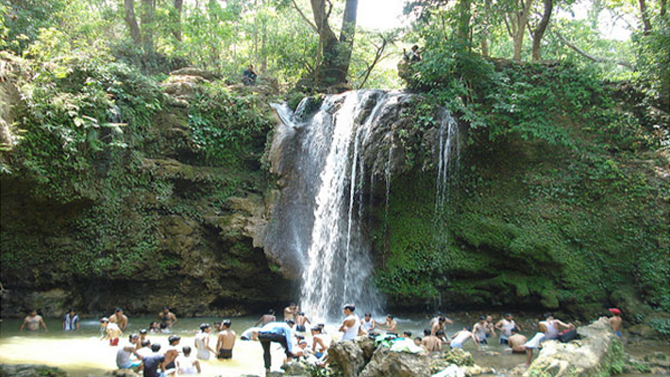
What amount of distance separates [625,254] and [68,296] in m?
15.4

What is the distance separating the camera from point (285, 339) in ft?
23.5

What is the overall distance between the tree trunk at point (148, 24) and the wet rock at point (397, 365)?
60.4 feet

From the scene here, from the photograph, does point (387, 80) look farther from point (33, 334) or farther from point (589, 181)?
point (33, 334)

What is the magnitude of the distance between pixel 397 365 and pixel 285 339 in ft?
7.55

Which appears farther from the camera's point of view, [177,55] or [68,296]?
[177,55]

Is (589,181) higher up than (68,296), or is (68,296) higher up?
(589,181)

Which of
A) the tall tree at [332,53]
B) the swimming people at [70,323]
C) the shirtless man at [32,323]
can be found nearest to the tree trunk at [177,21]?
the tall tree at [332,53]

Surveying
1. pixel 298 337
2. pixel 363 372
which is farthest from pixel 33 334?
pixel 363 372

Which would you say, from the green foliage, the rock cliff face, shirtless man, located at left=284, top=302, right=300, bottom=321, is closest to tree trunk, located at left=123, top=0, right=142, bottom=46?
the rock cliff face

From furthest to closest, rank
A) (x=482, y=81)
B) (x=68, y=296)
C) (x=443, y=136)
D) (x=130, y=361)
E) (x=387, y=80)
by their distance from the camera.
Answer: (x=387, y=80)
(x=482, y=81)
(x=443, y=136)
(x=68, y=296)
(x=130, y=361)

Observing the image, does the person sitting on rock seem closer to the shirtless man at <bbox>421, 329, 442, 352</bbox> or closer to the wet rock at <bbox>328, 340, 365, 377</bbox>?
the shirtless man at <bbox>421, 329, 442, 352</bbox>

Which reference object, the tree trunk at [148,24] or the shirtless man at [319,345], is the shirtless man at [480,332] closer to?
the shirtless man at [319,345]

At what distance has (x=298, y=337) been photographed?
9.08m

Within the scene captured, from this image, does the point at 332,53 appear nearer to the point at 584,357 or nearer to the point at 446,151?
the point at 446,151
